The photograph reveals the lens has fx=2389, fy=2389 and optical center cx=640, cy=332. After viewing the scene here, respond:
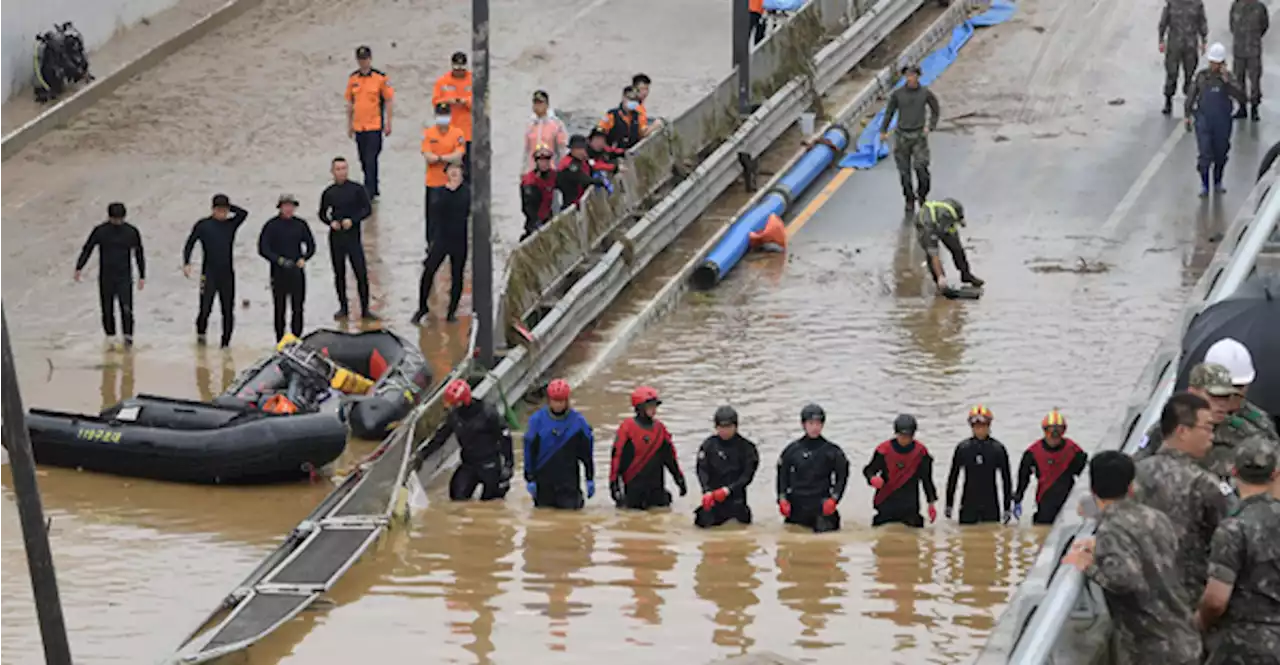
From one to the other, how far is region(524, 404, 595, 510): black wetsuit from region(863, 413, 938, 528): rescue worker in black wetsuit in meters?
2.25

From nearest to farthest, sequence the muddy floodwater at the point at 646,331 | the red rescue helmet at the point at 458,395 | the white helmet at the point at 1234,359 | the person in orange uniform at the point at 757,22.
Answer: the white helmet at the point at 1234,359, the muddy floodwater at the point at 646,331, the red rescue helmet at the point at 458,395, the person in orange uniform at the point at 757,22

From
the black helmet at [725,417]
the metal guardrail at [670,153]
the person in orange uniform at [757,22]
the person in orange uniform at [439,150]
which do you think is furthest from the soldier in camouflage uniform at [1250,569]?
the person in orange uniform at [757,22]

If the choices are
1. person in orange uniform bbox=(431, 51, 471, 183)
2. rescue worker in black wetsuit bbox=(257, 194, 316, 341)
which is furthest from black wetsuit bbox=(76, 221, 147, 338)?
person in orange uniform bbox=(431, 51, 471, 183)

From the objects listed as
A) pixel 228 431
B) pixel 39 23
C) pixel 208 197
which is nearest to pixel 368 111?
pixel 208 197

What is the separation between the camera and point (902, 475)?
57.1ft

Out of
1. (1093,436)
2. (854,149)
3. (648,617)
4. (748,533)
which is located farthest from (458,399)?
(854,149)

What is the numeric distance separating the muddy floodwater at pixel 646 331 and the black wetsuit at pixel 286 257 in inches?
23.5

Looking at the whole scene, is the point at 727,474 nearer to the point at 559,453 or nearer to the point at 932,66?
the point at 559,453

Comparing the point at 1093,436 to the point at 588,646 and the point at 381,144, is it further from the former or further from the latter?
the point at 381,144

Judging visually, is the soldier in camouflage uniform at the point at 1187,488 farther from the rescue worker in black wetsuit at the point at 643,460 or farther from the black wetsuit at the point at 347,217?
the black wetsuit at the point at 347,217

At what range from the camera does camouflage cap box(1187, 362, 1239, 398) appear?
10844 mm

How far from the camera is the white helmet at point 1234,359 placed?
11188 millimetres

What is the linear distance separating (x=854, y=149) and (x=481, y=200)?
9864 mm

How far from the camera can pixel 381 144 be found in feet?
91.1
